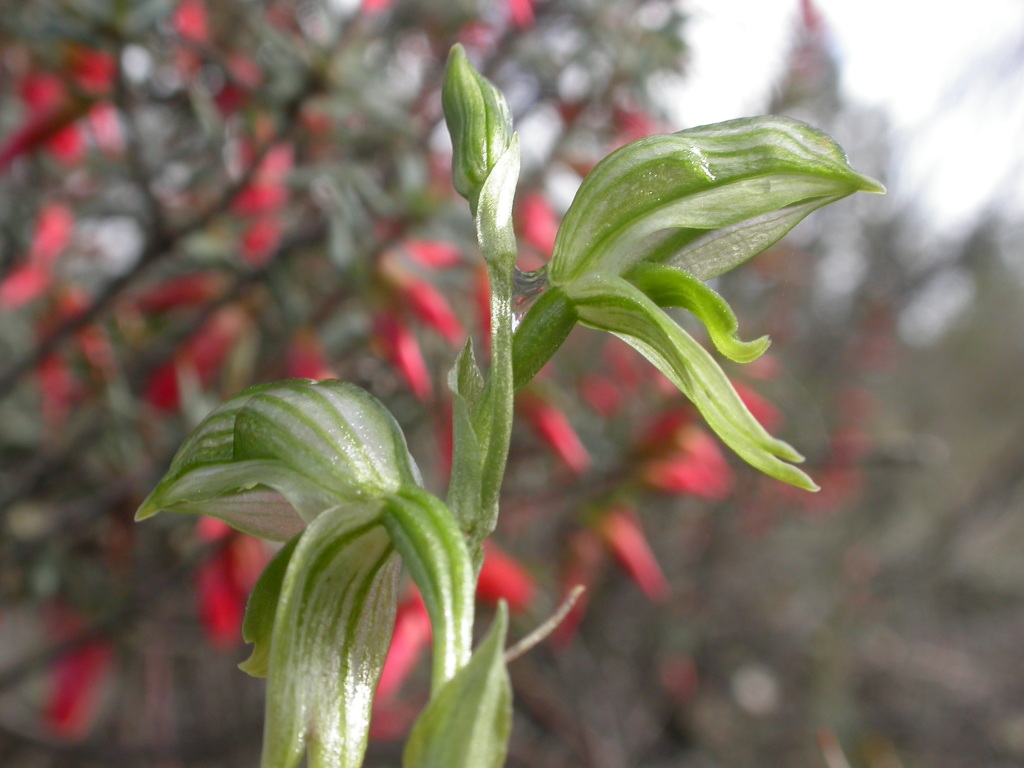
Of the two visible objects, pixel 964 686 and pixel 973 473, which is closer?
pixel 964 686

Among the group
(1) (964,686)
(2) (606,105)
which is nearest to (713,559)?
(1) (964,686)

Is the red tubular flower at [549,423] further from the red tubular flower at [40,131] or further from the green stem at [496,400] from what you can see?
the green stem at [496,400]

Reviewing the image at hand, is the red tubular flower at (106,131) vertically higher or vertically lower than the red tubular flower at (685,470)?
higher

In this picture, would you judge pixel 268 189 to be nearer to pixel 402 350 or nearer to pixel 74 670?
pixel 402 350

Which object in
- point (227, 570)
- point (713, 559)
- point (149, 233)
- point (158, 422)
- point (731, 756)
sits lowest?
point (731, 756)

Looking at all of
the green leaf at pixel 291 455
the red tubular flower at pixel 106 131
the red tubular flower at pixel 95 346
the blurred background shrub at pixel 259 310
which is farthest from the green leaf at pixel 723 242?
the red tubular flower at pixel 106 131

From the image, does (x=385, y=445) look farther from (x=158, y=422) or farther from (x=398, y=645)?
(x=158, y=422)

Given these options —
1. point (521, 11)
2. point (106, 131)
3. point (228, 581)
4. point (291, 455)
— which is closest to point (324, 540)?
point (291, 455)
